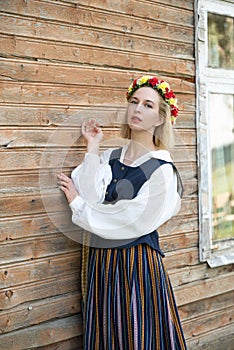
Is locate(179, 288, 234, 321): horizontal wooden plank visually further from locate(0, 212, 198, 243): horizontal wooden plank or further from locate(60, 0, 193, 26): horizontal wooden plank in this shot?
locate(60, 0, 193, 26): horizontal wooden plank

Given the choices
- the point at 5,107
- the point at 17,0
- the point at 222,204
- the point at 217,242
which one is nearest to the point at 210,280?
the point at 217,242

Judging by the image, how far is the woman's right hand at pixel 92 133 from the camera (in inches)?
121

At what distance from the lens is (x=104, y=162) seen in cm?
305

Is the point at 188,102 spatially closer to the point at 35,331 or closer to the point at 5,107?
Answer: the point at 5,107

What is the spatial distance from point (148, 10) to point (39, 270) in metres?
1.62

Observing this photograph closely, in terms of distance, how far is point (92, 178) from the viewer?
2.94 metres

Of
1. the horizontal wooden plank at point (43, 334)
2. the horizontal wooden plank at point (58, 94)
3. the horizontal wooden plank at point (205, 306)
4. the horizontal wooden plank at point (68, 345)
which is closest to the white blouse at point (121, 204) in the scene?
the horizontal wooden plank at point (58, 94)

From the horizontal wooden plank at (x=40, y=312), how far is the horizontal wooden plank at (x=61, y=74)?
1.11 meters

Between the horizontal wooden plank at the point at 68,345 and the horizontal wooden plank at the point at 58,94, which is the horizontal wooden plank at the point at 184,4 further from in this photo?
the horizontal wooden plank at the point at 68,345

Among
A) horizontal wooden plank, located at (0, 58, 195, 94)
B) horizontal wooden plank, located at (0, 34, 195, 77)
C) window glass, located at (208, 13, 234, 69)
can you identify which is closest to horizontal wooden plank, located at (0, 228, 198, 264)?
horizontal wooden plank, located at (0, 58, 195, 94)

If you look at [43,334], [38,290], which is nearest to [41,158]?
A: [38,290]

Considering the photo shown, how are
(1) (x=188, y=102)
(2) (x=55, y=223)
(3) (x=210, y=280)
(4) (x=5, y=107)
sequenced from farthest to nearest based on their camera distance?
(3) (x=210, y=280) < (1) (x=188, y=102) < (2) (x=55, y=223) < (4) (x=5, y=107)

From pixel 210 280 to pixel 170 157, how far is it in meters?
1.21

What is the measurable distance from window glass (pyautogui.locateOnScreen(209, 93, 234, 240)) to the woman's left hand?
1349 millimetres
